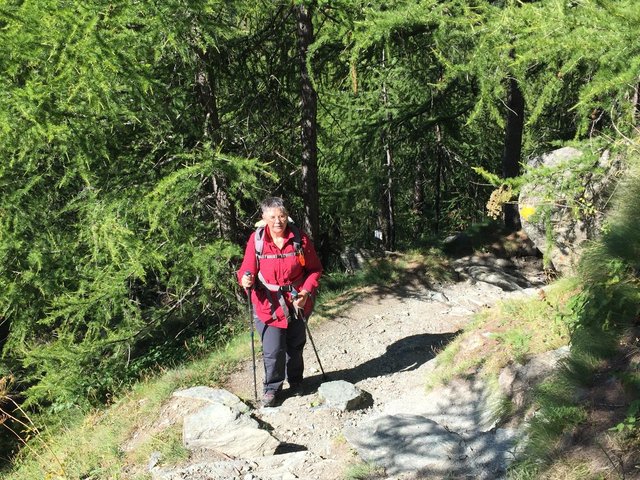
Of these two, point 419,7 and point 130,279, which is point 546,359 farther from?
point 130,279

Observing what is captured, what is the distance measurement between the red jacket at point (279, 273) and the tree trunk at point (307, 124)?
12.9 feet

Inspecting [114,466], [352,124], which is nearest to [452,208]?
[352,124]

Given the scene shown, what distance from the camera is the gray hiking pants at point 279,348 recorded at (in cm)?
582

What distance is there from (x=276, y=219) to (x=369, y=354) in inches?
109

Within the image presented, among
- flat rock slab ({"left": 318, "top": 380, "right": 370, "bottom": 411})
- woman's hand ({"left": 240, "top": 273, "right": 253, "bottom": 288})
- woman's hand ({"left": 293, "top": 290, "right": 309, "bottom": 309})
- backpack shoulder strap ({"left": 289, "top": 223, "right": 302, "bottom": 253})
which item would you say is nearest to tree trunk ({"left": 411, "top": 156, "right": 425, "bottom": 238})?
flat rock slab ({"left": 318, "top": 380, "right": 370, "bottom": 411})

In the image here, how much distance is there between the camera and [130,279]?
320 inches

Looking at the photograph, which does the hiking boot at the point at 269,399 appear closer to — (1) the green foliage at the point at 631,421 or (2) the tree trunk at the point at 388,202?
(1) the green foliage at the point at 631,421

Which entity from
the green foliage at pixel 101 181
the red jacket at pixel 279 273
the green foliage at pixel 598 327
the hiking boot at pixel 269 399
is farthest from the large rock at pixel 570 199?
the green foliage at pixel 101 181

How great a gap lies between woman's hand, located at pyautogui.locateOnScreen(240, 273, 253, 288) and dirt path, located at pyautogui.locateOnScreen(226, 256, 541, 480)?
1340 mm

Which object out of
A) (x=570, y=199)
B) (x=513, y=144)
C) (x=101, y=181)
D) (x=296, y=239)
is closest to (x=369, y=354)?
(x=296, y=239)

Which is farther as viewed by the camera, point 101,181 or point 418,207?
point 418,207

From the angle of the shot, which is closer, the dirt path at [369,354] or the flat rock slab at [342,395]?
the dirt path at [369,354]

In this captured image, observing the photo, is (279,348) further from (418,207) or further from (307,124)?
(418,207)

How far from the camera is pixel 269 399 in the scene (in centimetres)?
592
